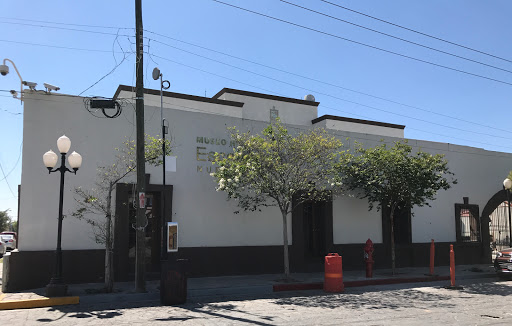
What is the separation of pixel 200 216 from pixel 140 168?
339 centimetres

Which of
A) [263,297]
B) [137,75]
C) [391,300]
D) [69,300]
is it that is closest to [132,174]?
[137,75]

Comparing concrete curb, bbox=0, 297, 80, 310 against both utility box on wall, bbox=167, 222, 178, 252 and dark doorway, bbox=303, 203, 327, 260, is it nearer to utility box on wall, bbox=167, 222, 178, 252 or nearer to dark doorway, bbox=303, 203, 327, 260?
utility box on wall, bbox=167, 222, 178, 252

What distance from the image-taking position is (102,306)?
995cm

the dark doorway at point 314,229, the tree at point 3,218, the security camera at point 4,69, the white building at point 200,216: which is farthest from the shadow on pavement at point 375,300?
the tree at point 3,218

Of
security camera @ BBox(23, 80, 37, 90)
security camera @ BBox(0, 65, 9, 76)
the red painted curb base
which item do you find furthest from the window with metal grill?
security camera @ BBox(0, 65, 9, 76)

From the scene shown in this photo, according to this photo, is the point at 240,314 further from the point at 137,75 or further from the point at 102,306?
the point at 137,75

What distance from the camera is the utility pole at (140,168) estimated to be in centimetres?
1120

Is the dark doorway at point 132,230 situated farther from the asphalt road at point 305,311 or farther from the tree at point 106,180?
the asphalt road at point 305,311

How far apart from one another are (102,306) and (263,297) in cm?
392

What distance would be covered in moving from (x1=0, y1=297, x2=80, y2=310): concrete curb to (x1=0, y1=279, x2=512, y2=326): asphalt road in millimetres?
293

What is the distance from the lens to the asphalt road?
27.0ft

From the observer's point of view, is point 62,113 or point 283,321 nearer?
point 283,321

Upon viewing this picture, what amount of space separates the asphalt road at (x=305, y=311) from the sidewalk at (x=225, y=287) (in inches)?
12.7

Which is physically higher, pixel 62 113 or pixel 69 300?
pixel 62 113
